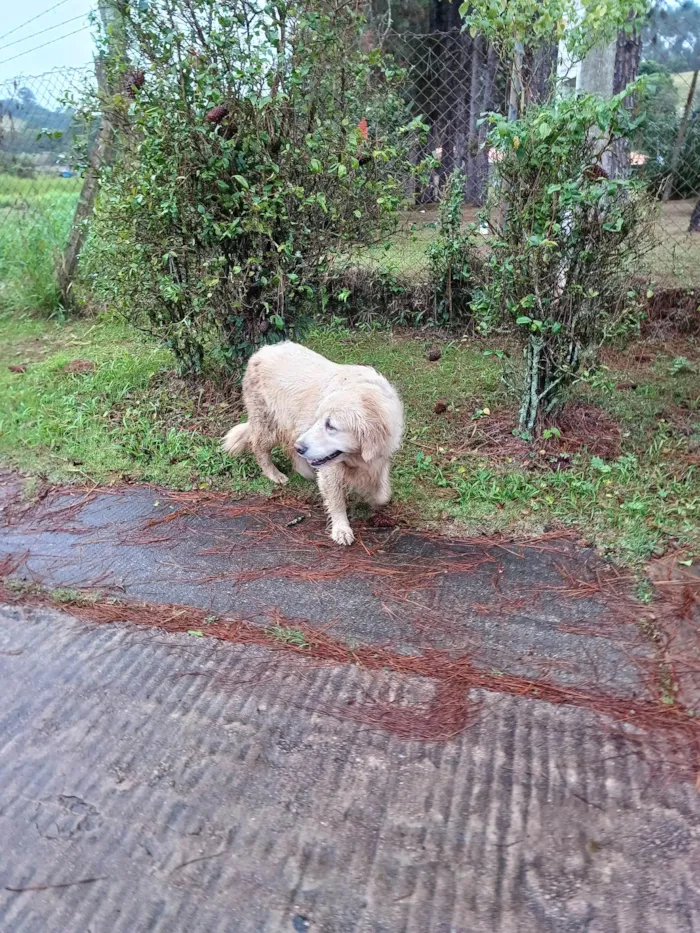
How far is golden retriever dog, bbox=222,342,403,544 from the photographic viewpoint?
305 centimetres

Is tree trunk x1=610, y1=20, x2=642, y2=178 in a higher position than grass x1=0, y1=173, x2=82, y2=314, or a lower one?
higher

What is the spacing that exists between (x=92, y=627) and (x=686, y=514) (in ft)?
9.75

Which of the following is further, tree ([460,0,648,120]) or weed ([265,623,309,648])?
tree ([460,0,648,120])

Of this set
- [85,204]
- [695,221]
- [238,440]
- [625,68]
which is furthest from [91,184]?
[695,221]

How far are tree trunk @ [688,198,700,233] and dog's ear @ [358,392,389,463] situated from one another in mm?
4344

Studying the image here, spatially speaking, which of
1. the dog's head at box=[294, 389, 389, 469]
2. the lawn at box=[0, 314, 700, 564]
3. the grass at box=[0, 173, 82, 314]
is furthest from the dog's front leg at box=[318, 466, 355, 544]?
the grass at box=[0, 173, 82, 314]

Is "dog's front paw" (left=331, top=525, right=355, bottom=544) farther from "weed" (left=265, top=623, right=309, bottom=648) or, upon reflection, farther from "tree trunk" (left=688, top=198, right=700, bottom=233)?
"tree trunk" (left=688, top=198, right=700, bottom=233)

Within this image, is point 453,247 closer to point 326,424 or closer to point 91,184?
point 326,424

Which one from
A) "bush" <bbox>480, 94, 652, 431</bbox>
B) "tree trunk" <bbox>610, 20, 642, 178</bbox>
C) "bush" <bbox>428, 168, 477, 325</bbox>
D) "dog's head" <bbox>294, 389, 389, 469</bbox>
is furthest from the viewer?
"bush" <bbox>428, 168, 477, 325</bbox>

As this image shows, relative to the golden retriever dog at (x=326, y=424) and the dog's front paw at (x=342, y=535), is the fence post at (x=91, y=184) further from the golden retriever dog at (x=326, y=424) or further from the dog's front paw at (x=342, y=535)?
the dog's front paw at (x=342, y=535)

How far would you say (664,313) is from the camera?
5770 millimetres

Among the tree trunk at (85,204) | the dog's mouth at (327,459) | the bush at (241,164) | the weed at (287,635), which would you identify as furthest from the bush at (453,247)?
the weed at (287,635)

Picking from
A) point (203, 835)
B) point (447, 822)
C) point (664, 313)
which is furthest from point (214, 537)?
point (664, 313)

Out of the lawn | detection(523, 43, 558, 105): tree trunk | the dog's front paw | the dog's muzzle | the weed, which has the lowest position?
the weed
